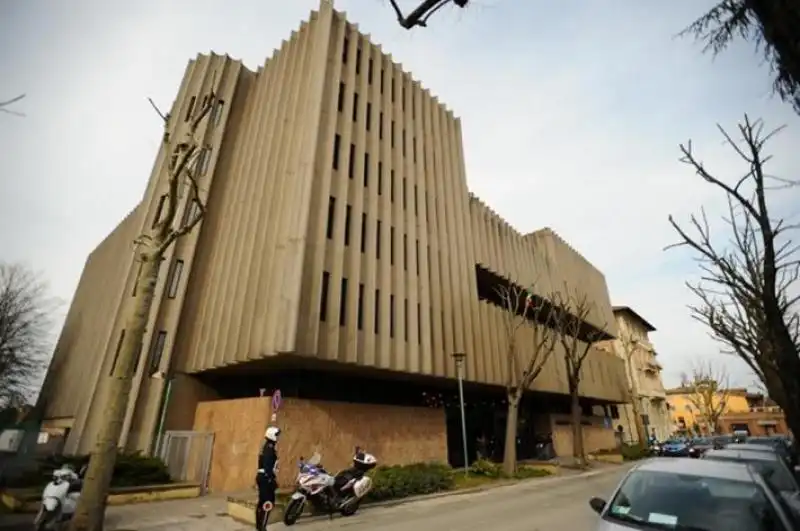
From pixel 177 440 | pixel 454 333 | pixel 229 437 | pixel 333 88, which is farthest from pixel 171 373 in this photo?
pixel 333 88

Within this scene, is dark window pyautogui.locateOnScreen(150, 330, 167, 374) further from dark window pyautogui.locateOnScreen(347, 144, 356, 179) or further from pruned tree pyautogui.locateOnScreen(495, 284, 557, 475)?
pruned tree pyautogui.locateOnScreen(495, 284, 557, 475)

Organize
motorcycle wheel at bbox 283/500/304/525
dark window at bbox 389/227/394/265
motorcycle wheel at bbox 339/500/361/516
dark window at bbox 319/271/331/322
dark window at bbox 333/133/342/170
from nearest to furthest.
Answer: motorcycle wheel at bbox 283/500/304/525 → motorcycle wheel at bbox 339/500/361/516 → dark window at bbox 319/271/331/322 → dark window at bbox 333/133/342/170 → dark window at bbox 389/227/394/265

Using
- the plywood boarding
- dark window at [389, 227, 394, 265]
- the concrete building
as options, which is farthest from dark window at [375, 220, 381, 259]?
the plywood boarding

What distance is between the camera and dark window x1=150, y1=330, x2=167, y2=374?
17.7m

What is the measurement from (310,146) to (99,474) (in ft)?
45.2

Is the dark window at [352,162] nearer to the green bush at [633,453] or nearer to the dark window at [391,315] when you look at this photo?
the dark window at [391,315]

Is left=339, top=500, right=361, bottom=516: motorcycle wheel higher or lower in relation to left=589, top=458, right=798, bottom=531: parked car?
lower

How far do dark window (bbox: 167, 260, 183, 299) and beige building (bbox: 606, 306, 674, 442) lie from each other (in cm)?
4798

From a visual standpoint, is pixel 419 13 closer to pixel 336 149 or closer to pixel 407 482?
pixel 407 482

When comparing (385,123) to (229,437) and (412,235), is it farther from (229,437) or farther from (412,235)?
(229,437)

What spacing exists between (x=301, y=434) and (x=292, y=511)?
5.72 meters

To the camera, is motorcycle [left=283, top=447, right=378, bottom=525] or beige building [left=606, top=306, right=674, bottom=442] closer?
motorcycle [left=283, top=447, right=378, bottom=525]

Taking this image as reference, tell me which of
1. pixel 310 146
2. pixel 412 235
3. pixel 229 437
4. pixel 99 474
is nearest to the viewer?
pixel 99 474

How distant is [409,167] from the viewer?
22.5 metres
